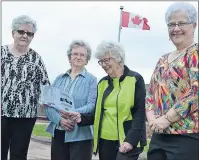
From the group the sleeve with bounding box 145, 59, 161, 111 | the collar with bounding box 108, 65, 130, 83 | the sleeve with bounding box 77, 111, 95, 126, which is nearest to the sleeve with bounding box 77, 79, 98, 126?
the sleeve with bounding box 77, 111, 95, 126

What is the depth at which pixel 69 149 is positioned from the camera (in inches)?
147

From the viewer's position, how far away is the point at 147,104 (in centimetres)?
297

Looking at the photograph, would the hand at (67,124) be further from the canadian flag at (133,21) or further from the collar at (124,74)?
the canadian flag at (133,21)

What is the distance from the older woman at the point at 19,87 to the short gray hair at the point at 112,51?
79 centimetres

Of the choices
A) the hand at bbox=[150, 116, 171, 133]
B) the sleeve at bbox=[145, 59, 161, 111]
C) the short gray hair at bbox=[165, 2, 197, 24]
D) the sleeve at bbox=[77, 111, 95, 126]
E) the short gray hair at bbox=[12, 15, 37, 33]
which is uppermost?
the short gray hair at bbox=[165, 2, 197, 24]

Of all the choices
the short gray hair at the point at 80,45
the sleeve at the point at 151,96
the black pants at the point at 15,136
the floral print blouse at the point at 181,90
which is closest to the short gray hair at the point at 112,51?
the short gray hair at the point at 80,45

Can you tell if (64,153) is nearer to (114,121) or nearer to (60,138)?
(60,138)

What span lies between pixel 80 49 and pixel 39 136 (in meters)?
8.57

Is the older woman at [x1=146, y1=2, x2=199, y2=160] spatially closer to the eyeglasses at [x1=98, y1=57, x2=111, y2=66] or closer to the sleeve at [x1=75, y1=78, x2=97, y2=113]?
the eyeglasses at [x1=98, y1=57, x2=111, y2=66]

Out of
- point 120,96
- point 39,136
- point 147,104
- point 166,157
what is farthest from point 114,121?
point 39,136

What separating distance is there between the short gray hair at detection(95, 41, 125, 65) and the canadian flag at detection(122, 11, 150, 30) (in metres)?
11.2

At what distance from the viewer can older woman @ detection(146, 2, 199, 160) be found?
8.58ft

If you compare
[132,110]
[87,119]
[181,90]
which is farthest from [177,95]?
[87,119]

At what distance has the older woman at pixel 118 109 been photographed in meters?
3.30
